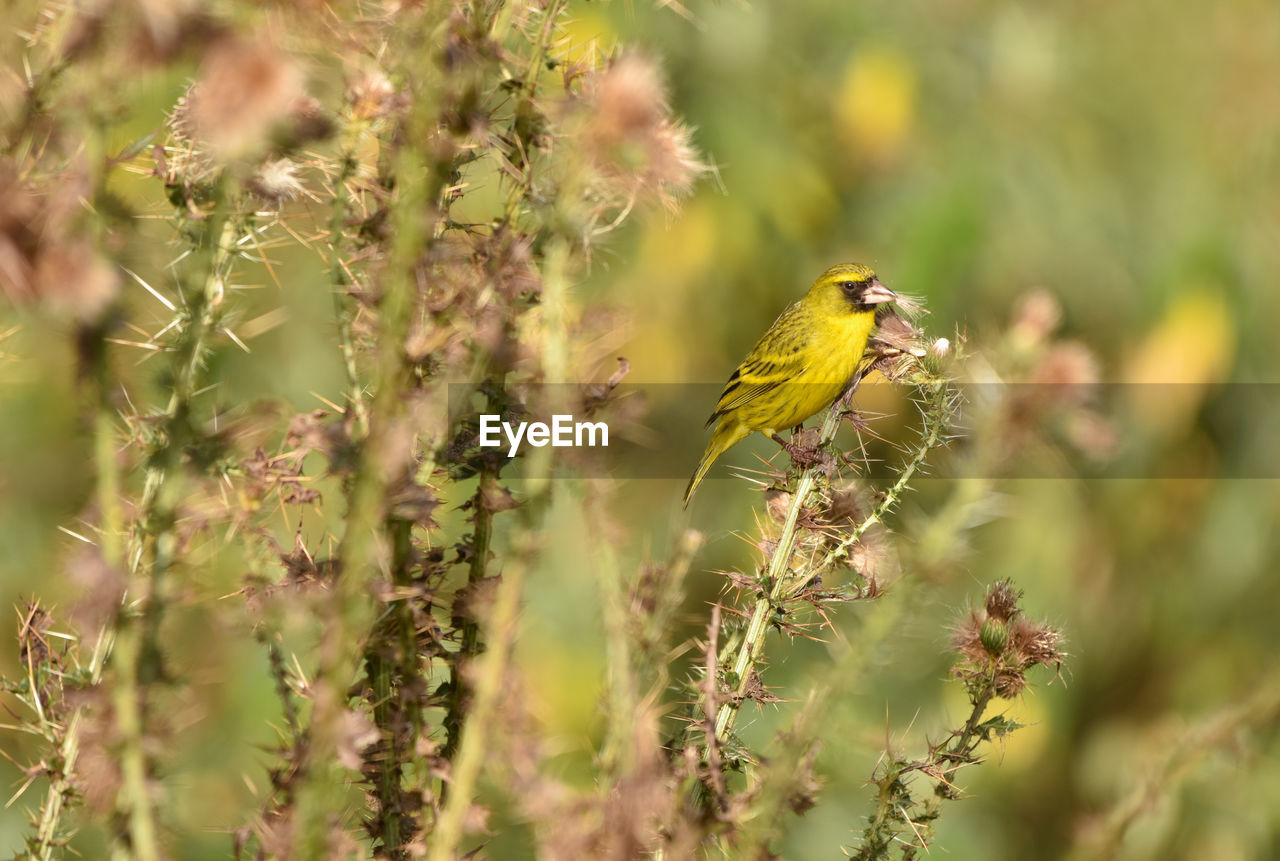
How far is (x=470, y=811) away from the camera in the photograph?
2.95 ft

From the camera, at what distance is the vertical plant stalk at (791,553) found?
1.03 metres

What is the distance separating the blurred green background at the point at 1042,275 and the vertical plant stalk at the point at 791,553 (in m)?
3.18

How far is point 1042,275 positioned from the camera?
498 cm

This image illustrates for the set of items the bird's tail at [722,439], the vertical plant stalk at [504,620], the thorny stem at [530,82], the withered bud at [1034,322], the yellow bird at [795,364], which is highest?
the yellow bird at [795,364]

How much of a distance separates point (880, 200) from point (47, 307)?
449 centimetres

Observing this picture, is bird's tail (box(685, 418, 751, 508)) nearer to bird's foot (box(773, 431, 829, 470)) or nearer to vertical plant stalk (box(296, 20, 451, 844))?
bird's foot (box(773, 431, 829, 470))

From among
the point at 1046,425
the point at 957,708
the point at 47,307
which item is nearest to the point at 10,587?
the point at 957,708

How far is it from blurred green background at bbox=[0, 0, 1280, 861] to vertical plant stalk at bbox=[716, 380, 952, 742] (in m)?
3.18

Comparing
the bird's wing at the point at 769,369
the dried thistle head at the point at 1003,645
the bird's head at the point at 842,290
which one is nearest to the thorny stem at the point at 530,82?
the dried thistle head at the point at 1003,645

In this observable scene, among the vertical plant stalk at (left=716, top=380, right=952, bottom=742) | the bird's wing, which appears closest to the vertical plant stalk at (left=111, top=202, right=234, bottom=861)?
the vertical plant stalk at (left=716, top=380, right=952, bottom=742)

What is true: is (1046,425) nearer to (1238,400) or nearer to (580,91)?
(580,91)

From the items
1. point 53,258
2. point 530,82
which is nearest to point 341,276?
point 530,82

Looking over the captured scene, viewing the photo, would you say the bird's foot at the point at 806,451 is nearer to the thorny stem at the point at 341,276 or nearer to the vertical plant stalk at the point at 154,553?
the thorny stem at the point at 341,276

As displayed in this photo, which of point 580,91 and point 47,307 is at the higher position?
point 580,91
